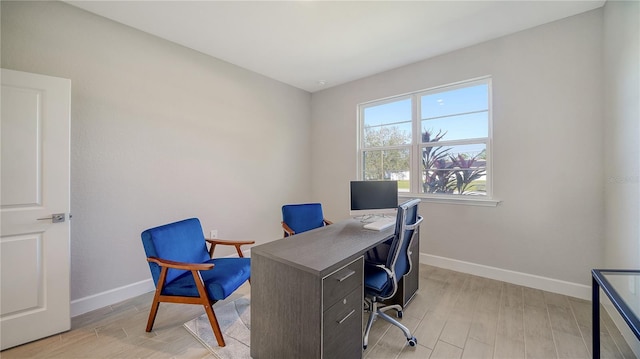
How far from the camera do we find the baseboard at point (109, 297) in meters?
2.15

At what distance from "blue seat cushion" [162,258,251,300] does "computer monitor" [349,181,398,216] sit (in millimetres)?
1168

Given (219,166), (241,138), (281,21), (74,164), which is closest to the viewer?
(74,164)

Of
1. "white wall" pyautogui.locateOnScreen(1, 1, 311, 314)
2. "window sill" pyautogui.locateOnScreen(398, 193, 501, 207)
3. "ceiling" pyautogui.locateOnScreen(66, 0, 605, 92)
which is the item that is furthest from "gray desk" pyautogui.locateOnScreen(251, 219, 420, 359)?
"ceiling" pyautogui.locateOnScreen(66, 0, 605, 92)

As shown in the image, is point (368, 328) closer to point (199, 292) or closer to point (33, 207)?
point (199, 292)

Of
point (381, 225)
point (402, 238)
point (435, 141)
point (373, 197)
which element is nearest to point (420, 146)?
point (435, 141)

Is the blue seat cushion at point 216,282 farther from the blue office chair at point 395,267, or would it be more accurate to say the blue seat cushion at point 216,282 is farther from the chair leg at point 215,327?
the blue office chair at point 395,267

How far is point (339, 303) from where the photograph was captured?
1372mm

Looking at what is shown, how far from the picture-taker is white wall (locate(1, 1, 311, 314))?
2.11 meters

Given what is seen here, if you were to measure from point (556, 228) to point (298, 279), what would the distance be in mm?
2764

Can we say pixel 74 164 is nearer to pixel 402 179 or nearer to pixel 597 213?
pixel 402 179

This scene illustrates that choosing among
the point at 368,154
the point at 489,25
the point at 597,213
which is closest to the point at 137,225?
the point at 368,154

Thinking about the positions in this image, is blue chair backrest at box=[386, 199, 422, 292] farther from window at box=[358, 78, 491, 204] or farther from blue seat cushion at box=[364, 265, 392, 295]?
window at box=[358, 78, 491, 204]

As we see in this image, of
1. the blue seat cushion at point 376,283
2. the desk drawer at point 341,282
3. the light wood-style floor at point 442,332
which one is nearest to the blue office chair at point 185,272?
the light wood-style floor at point 442,332

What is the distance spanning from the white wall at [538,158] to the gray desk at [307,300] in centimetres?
202
